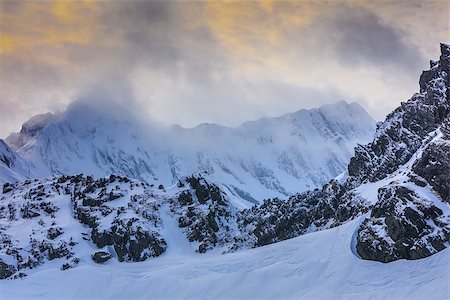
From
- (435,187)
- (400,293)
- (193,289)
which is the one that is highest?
(435,187)

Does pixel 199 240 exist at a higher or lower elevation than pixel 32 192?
lower

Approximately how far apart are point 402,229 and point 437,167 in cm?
1240

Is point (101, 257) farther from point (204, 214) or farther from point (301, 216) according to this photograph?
point (301, 216)

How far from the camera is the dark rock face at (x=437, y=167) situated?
254 feet

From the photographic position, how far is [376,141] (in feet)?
390

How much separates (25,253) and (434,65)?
108775mm

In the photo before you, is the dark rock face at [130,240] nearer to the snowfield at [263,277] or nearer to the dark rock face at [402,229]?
the snowfield at [263,277]

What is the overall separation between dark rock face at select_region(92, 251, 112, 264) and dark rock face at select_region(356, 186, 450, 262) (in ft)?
224

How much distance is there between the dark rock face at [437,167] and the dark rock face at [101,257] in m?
78.8

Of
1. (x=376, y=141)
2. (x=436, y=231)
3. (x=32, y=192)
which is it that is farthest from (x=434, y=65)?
(x=32, y=192)

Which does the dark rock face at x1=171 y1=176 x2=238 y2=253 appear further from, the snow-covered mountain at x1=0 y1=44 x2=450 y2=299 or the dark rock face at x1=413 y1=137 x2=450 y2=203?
the dark rock face at x1=413 y1=137 x2=450 y2=203

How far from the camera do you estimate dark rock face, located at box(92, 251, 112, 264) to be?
12356cm

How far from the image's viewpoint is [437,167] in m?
79.6

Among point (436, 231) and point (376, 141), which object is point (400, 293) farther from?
point (376, 141)
